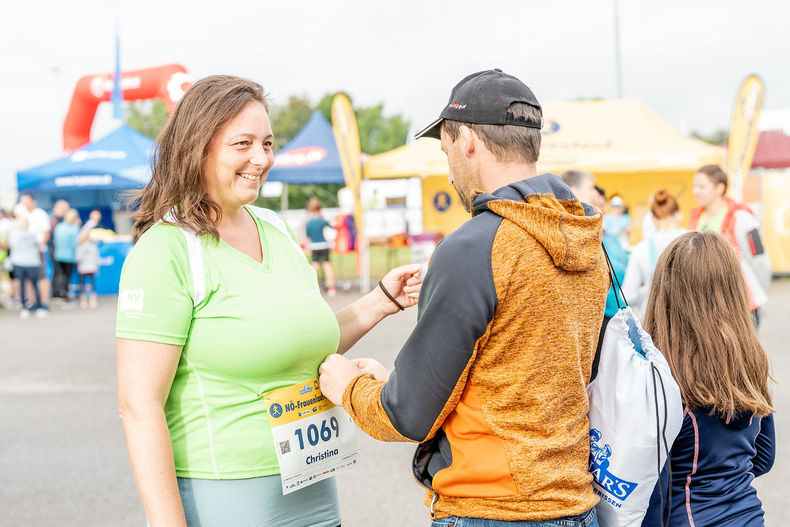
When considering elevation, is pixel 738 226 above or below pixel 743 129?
below

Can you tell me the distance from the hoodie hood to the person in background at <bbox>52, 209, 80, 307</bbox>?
1355 cm

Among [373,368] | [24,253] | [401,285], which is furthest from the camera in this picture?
[24,253]

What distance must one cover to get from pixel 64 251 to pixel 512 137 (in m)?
13.6

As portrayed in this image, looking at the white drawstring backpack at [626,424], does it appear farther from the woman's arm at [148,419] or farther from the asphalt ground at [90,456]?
the asphalt ground at [90,456]

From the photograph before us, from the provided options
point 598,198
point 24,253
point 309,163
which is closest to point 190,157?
point 598,198

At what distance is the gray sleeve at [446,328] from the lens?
1429 mm

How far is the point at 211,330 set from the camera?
66.2 inches

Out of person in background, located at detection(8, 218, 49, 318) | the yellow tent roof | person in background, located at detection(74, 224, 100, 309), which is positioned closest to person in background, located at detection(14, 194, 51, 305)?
person in background, located at detection(8, 218, 49, 318)

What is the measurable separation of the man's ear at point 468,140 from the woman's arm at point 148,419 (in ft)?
2.51

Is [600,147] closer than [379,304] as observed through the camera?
No

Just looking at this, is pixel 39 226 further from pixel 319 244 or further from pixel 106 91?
pixel 106 91

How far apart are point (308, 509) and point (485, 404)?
63 cm

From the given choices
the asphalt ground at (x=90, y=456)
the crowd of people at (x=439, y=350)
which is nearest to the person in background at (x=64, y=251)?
the asphalt ground at (x=90, y=456)

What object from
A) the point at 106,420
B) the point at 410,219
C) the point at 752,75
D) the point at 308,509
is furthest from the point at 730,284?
the point at 410,219
